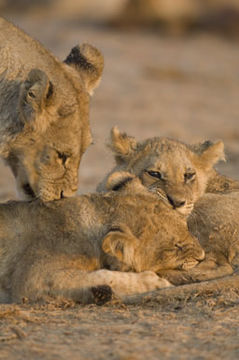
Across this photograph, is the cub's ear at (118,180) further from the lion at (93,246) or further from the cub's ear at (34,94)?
the cub's ear at (34,94)

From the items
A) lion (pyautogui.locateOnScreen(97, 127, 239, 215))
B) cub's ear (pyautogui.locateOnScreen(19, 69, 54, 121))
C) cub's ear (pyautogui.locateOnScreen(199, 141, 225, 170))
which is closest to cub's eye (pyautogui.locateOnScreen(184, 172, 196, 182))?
lion (pyautogui.locateOnScreen(97, 127, 239, 215))

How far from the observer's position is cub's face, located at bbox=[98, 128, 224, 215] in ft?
17.7

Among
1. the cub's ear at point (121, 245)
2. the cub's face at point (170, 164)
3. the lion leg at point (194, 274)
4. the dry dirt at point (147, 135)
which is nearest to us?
the dry dirt at point (147, 135)

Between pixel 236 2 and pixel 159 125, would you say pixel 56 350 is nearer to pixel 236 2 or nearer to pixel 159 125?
pixel 159 125

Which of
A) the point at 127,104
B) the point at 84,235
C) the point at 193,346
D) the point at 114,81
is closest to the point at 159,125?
the point at 127,104

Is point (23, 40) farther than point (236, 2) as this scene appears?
No

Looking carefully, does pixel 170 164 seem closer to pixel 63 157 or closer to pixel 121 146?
pixel 121 146

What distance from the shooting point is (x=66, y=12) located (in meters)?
30.5

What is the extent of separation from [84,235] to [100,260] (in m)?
0.19

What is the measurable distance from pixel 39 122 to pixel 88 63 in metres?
1.08

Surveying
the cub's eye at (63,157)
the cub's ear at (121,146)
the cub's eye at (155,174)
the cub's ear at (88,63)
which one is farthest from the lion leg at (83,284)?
the cub's ear at (88,63)

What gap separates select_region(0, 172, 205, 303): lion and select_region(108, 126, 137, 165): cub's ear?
108 centimetres

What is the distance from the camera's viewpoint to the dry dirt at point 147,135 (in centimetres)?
374

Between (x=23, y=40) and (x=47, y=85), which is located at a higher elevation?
(x=23, y=40)
